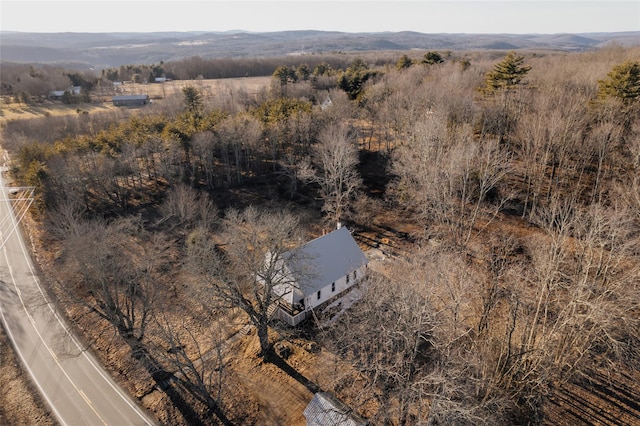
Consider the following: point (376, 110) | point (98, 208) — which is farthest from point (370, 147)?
point (98, 208)

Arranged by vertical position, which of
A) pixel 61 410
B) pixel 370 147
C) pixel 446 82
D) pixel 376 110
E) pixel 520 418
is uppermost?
pixel 446 82

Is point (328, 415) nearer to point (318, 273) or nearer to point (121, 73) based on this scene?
point (318, 273)

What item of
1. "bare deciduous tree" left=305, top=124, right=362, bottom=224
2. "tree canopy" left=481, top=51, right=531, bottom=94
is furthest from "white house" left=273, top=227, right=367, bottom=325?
"tree canopy" left=481, top=51, right=531, bottom=94

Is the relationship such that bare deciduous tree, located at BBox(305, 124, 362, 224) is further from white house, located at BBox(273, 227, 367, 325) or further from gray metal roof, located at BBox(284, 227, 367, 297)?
white house, located at BBox(273, 227, 367, 325)

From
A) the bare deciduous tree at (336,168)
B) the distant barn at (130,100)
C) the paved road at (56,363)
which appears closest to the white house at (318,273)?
the bare deciduous tree at (336,168)

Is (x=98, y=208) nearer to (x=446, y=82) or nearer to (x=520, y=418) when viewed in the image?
(x=520, y=418)

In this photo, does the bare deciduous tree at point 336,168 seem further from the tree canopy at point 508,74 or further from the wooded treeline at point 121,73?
the wooded treeline at point 121,73

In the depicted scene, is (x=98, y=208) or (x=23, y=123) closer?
(x=98, y=208)
